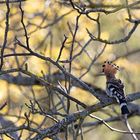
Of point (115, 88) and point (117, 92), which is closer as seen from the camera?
point (117, 92)

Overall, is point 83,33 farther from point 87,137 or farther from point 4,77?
point 87,137

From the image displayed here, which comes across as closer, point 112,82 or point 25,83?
point 112,82

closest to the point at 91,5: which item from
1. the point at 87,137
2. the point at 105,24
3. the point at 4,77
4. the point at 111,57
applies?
the point at 4,77

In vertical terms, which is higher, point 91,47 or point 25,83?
point 91,47

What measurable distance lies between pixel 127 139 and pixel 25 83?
632 cm

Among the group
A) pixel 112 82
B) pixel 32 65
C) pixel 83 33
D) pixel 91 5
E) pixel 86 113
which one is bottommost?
pixel 86 113

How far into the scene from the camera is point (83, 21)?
31.3ft

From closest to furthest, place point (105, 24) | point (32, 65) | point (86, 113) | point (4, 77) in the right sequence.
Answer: point (86, 113) → point (4, 77) → point (32, 65) → point (105, 24)

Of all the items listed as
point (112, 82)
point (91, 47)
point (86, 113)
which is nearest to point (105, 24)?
point (91, 47)

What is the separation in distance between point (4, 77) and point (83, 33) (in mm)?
2191

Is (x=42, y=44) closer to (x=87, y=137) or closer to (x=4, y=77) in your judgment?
(x=4, y=77)

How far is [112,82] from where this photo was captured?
5.99 metres

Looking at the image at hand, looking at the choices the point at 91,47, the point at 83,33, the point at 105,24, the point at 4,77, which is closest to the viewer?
the point at 4,77

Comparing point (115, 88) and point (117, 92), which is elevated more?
point (115, 88)
